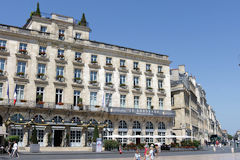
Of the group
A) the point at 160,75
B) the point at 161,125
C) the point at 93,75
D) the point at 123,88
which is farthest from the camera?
the point at 160,75

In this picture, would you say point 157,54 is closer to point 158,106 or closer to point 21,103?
point 158,106

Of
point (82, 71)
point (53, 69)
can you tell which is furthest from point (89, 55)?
point (53, 69)

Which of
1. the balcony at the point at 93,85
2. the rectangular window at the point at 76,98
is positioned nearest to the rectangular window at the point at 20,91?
the rectangular window at the point at 76,98

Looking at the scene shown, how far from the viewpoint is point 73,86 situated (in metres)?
38.5

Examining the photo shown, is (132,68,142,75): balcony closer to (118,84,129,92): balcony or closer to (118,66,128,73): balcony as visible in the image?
(118,66,128,73): balcony

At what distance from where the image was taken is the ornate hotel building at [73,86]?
3484cm

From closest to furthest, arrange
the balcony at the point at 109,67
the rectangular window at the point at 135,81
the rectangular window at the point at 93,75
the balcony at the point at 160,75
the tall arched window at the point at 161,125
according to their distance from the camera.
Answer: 1. the rectangular window at the point at 93,75
2. the balcony at the point at 109,67
3. the rectangular window at the point at 135,81
4. the tall arched window at the point at 161,125
5. the balcony at the point at 160,75

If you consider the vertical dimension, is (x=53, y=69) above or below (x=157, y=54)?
below

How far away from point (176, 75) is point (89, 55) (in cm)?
2364

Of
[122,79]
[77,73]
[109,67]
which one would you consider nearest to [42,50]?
[77,73]

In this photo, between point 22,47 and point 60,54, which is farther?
point 60,54

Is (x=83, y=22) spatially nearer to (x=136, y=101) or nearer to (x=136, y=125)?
(x=136, y=101)

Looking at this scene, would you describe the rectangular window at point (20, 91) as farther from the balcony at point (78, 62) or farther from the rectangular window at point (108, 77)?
the rectangular window at point (108, 77)

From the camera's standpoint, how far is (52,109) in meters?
35.8
